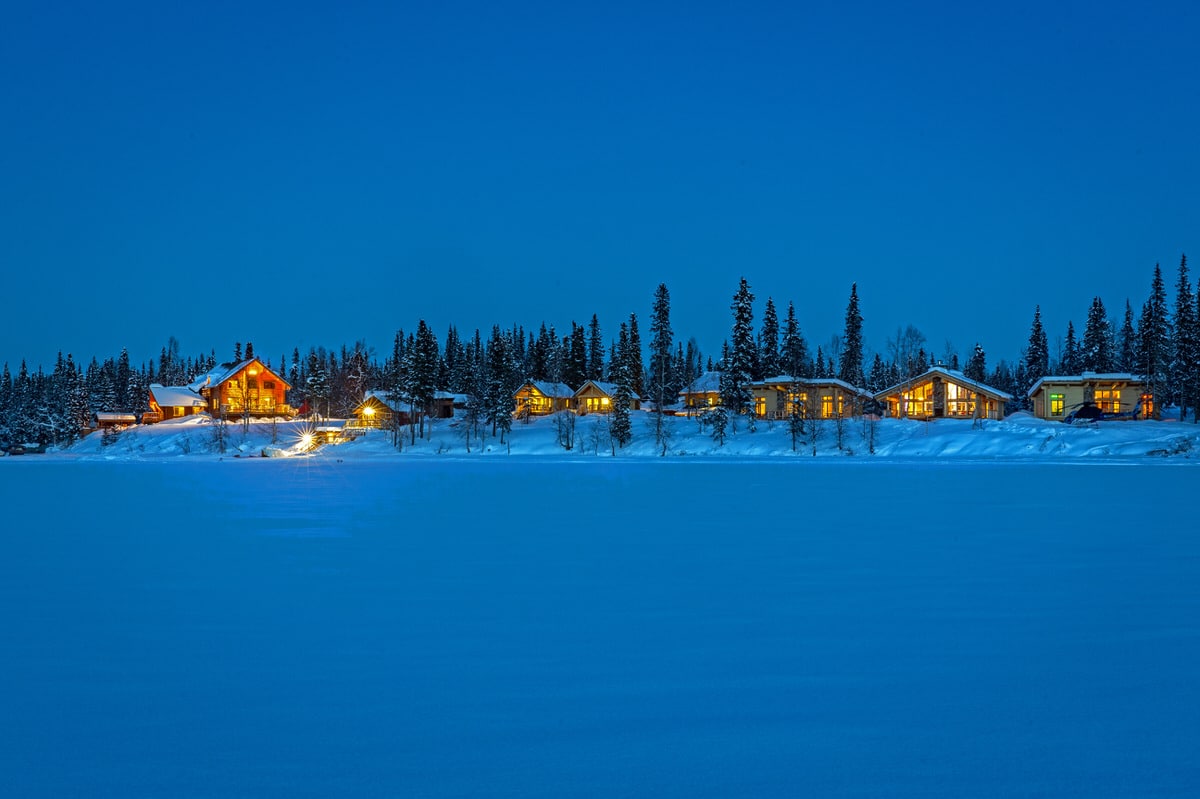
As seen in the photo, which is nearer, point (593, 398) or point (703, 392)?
point (703, 392)

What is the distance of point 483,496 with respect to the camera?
92.8 ft

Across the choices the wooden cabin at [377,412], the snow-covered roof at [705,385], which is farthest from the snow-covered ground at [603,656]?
the snow-covered roof at [705,385]

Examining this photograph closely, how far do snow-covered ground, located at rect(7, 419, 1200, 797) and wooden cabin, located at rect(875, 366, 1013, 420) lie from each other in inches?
2195

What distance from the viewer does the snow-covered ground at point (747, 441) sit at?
57.1 metres

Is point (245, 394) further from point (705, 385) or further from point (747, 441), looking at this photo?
point (747, 441)

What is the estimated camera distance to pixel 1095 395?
71125mm

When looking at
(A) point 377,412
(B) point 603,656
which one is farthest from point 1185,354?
(B) point 603,656

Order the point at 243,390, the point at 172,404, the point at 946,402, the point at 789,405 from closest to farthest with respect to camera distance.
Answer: the point at 946,402 → the point at 789,405 → the point at 243,390 → the point at 172,404

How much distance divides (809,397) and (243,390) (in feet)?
201

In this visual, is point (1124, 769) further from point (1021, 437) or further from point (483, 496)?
point (1021, 437)

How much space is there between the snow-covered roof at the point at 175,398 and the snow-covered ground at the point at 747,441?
39.6 ft

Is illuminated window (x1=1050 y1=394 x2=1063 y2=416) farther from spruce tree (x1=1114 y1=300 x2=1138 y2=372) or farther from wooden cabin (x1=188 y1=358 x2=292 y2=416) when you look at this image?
wooden cabin (x1=188 y1=358 x2=292 y2=416)

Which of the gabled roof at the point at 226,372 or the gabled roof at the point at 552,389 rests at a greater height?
the gabled roof at the point at 226,372

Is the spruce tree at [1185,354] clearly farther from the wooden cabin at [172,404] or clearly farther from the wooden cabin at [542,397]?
the wooden cabin at [172,404]
